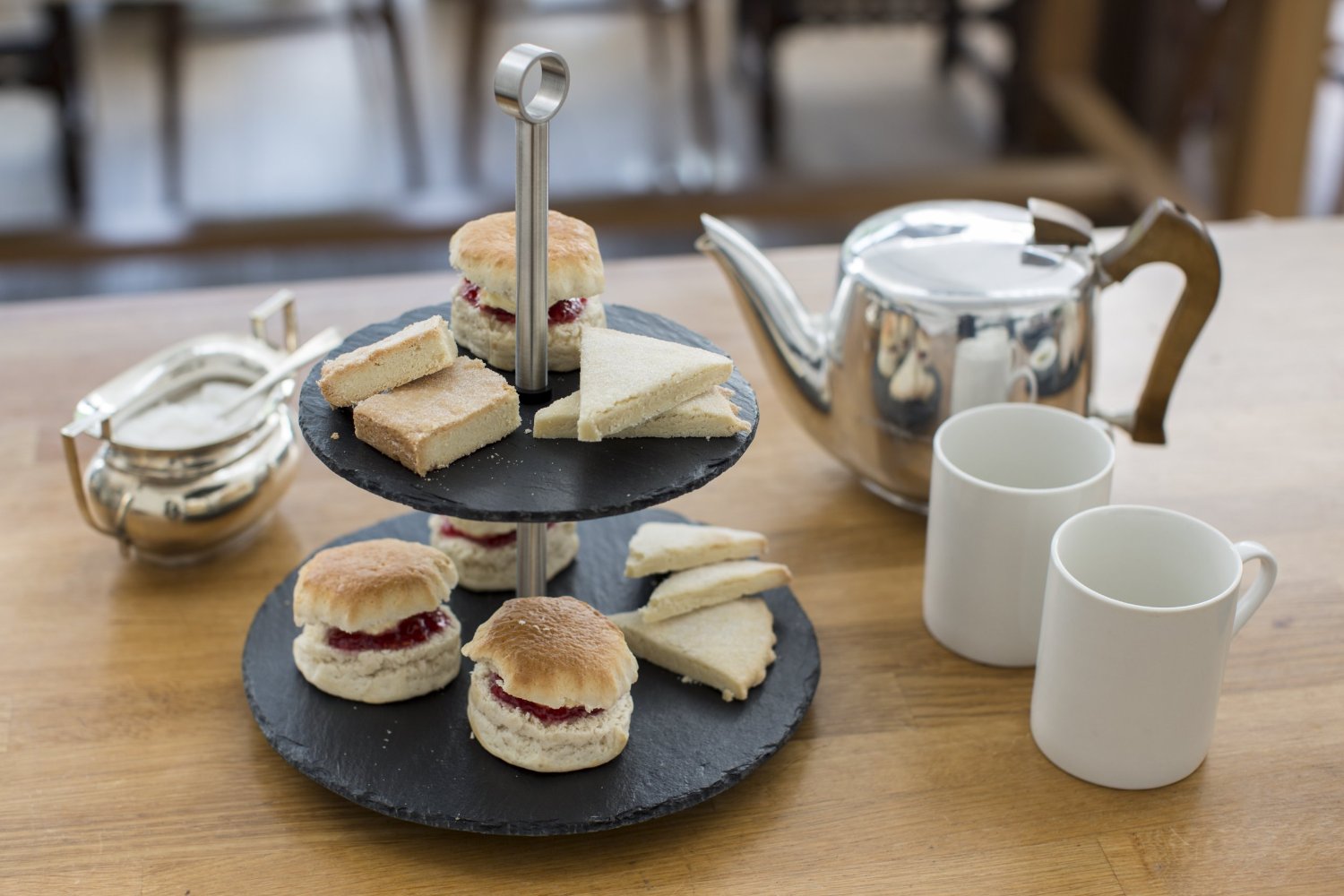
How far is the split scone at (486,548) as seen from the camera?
893mm

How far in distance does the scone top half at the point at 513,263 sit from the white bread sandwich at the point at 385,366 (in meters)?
0.04

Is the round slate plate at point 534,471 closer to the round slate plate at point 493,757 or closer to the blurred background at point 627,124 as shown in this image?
the round slate plate at point 493,757

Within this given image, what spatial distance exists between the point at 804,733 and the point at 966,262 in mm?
337

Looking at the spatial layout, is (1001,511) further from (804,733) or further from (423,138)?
(423,138)

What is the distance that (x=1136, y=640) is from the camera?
0.71m

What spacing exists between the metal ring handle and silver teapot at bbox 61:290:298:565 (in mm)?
371

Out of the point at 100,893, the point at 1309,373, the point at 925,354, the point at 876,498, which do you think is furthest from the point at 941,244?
the point at 100,893

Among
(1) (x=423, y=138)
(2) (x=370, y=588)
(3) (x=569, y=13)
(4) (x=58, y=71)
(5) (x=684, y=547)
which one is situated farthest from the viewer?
(1) (x=423, y=138)

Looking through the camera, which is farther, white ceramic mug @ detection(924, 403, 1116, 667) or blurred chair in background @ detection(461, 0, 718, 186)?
blurred chair in background @ detection(461, 0, 718, 186)

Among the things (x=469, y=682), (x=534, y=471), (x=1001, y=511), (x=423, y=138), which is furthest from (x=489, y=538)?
(x=423, y=138)

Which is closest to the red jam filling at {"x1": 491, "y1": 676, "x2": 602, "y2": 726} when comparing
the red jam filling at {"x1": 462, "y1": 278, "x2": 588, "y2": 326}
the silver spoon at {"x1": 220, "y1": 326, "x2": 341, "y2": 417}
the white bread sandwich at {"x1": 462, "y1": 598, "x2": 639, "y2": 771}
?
the white bread sandwich at {"x1": 462, "y1": 598, "x2": 639, "y2": 771}

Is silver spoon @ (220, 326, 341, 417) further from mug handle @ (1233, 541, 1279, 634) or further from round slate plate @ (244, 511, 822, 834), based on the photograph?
mug handle @ (1233, 541, 1279, 634)

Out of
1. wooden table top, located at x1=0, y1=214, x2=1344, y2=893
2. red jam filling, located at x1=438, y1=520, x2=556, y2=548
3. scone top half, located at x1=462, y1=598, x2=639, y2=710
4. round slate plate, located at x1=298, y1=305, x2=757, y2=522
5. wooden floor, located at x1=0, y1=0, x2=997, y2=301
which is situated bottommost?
wooden floor, located at x1=0, y1=0, x2=997, y2=301

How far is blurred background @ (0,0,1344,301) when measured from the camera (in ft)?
9.12
